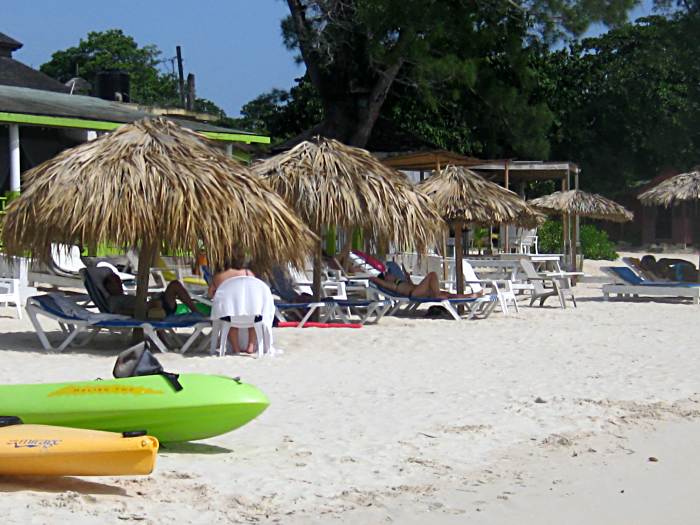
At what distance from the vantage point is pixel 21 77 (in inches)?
1093

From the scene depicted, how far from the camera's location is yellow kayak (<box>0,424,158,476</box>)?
5645mm

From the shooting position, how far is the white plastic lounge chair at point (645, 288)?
63.6 ft

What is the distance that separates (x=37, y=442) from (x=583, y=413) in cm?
422

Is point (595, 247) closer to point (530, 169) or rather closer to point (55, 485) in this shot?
point (530, 169)

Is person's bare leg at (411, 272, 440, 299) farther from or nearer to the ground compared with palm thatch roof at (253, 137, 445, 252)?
nearer to the ground

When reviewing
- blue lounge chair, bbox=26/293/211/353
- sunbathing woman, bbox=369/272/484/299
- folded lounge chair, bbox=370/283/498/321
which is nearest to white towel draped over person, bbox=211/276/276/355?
blue lounge chair, bbox=26/293/211/353

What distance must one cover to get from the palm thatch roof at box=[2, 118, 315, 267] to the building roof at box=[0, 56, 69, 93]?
16.4 metres

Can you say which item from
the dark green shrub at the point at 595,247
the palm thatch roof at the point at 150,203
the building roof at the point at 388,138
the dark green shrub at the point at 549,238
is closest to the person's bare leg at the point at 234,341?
the palm thatch roof at the point at 150,203

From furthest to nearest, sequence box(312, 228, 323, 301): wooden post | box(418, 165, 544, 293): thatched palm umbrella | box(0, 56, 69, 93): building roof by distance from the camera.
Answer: box(0, 56, 69, 93): building roof → box(418, 165, 544, 293): thatched palm umbrella → box(312, 228, 323, 301): wooden post

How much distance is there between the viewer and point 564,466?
22.2 feet

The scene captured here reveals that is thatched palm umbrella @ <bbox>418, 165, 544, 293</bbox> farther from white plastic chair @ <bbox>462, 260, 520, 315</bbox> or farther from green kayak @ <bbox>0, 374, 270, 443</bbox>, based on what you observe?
green kayak @ <bbox>0, 374, 270, 443</bbox>

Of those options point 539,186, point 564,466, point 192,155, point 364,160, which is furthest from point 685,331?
point 539,186

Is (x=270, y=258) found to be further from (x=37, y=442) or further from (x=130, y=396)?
(x=37, y=442)

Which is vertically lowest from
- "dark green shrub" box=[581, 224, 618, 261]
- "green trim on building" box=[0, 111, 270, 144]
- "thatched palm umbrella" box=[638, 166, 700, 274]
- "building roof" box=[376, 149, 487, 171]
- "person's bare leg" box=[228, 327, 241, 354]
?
"person's bare leg" box=[228, 327, 241, 354]
